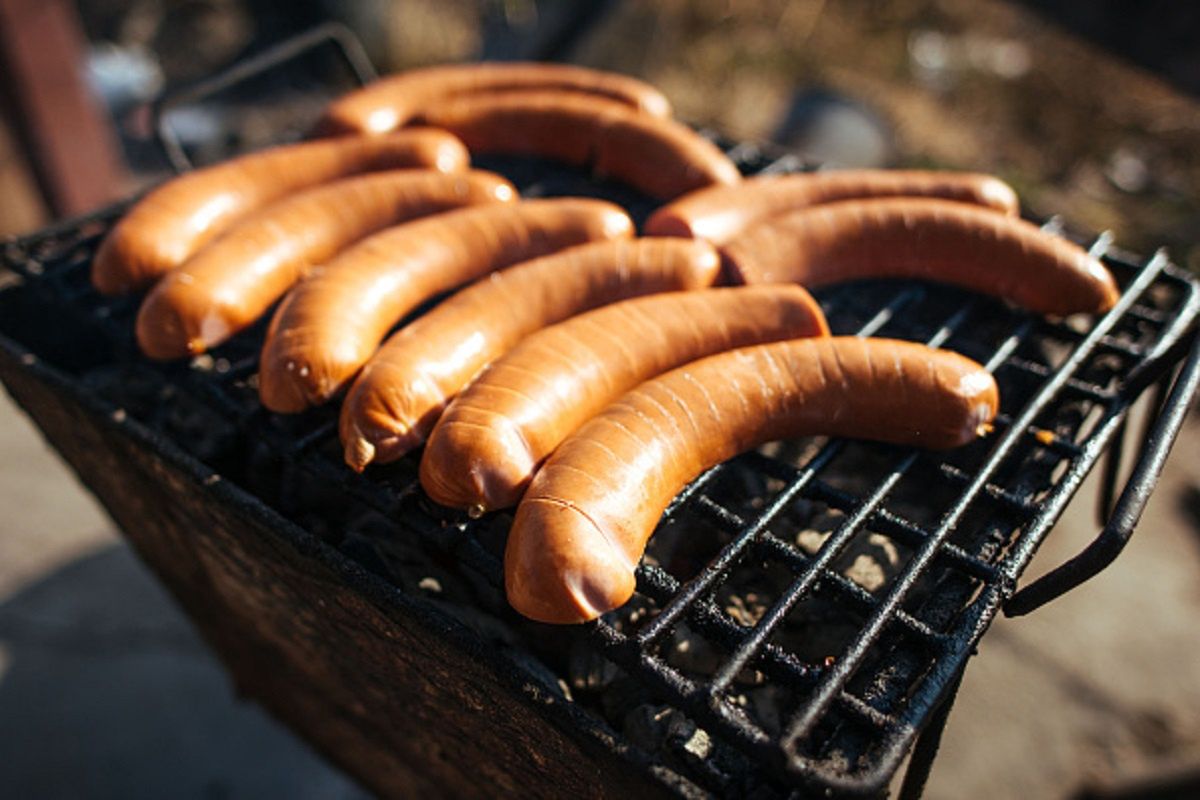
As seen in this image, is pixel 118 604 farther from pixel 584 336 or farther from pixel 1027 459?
pixel 1027 459

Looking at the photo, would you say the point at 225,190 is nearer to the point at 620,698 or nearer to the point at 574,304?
the point at 574,304

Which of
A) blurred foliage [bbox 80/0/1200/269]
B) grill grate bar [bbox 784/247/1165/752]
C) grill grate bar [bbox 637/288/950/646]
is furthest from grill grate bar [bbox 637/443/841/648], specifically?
blurred foliage [bbox 80/0/1200/269]

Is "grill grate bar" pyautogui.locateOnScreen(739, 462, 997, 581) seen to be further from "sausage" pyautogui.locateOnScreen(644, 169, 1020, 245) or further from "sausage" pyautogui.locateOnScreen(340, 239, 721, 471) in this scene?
"sausage" pyautogui.locateOnScreen(644, 169, 1020, 245)

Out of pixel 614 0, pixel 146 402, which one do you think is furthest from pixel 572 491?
pixel 614 0

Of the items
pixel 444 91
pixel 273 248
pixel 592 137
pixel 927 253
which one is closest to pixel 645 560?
pixel 927 253

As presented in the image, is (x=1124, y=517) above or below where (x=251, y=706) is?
above

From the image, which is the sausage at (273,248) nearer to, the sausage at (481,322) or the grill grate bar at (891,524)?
the sausage at (481,322)
